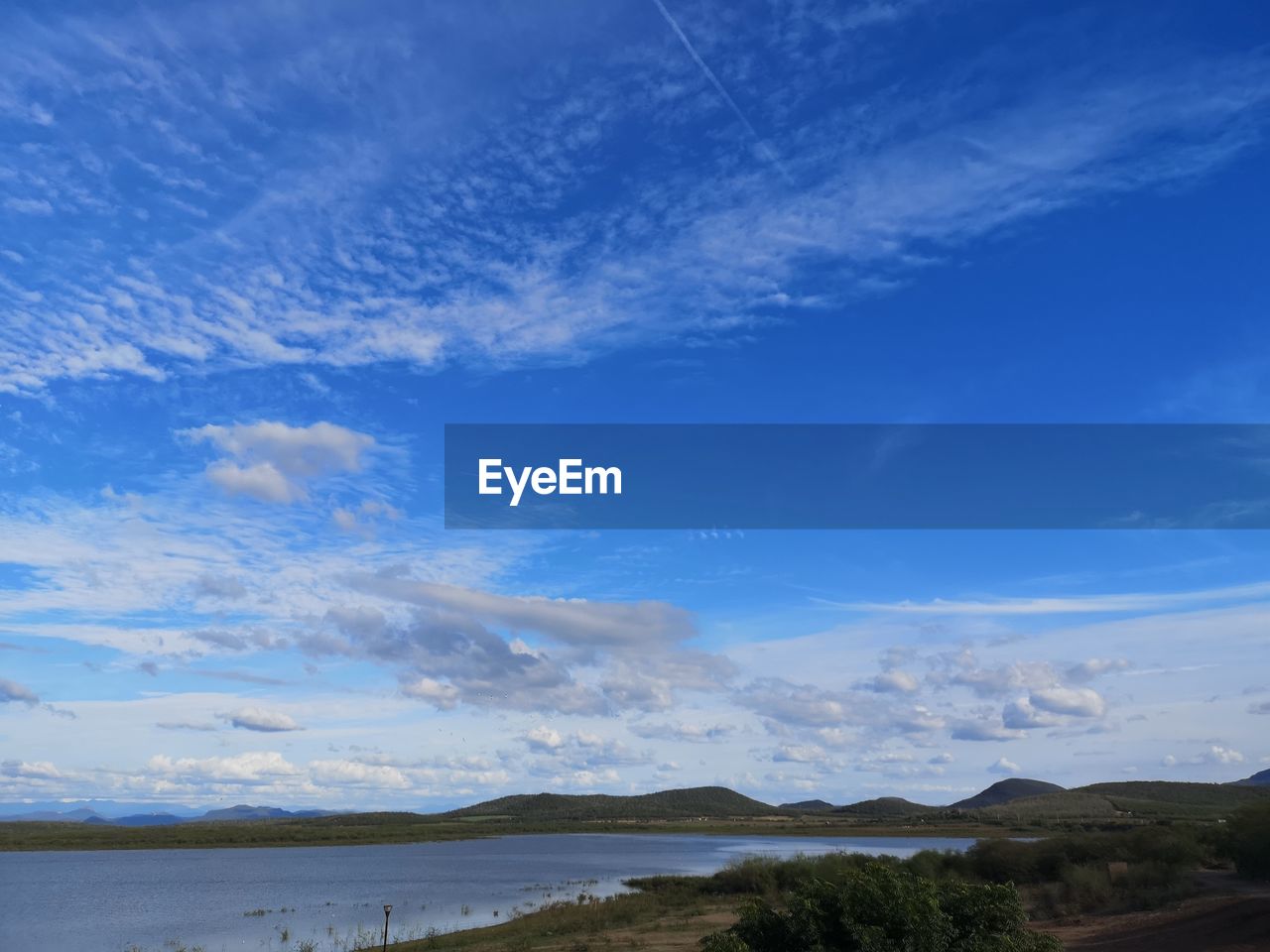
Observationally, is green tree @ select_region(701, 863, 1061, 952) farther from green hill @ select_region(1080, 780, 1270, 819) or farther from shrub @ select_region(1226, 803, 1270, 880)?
green hill @ select_region(1080, 780, 1270, 819)

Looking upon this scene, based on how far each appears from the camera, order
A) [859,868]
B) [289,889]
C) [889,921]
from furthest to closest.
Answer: [289,889] < [859,868] < [889,921]

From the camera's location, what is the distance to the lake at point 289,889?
148 ft

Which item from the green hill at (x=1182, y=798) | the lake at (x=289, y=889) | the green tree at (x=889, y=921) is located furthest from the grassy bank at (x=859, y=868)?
the green hill at (x=1182, y=798)

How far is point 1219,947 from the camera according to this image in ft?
86.6

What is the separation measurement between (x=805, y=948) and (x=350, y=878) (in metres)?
68.3

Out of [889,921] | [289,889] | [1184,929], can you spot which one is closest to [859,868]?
[1184,929]

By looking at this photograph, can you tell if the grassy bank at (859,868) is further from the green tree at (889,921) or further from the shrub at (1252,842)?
the green tree at (889,921)

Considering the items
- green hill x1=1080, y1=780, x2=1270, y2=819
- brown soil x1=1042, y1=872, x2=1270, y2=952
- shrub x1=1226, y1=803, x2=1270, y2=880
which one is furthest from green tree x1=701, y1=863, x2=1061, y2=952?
green hill x1=1080, y1=780, x2=1270, y2=819

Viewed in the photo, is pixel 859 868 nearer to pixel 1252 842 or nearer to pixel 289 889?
pixel 1252 842

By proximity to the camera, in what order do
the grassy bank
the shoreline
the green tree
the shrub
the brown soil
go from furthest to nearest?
the shoreline < the shrub < the grassy bank < the brown soil < the green tree

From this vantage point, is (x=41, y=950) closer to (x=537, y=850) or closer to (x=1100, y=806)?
(x=537, y=850)

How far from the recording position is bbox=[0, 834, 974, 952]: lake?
4512 centimetres

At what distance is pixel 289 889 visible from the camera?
6788 centimetres

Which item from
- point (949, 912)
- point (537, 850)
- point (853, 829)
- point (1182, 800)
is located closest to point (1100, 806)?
point (1182, 800)
